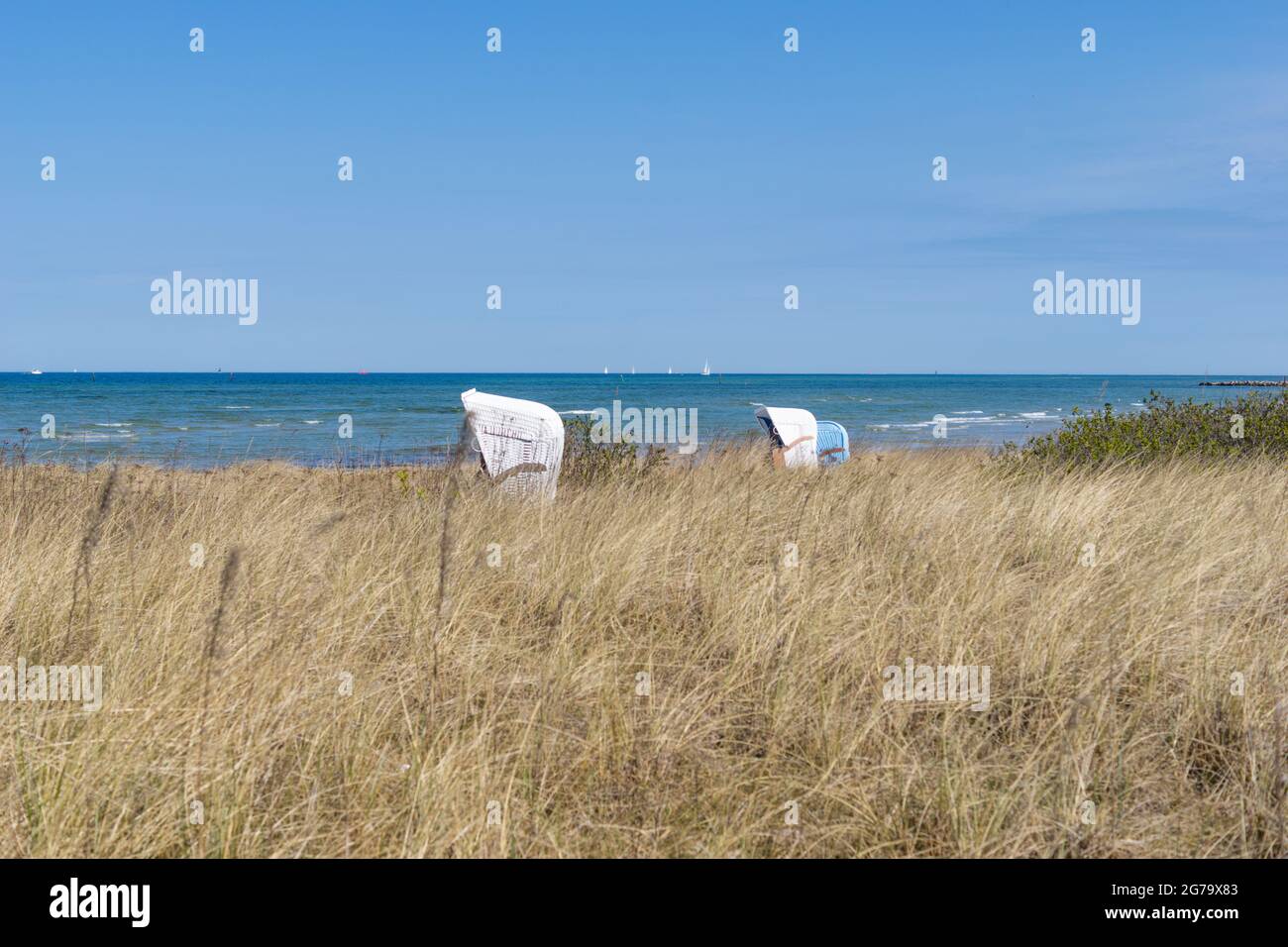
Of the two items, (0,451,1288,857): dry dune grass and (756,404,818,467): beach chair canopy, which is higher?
(756,404,818,467): beach chair canopy

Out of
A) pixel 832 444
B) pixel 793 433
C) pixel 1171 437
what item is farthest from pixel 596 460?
pixel 1171 437

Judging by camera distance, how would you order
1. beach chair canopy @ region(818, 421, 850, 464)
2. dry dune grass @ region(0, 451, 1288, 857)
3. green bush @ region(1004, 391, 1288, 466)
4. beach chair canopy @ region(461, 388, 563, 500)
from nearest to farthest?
1. dry dune grass @ region(0, 451, 1288, 857)
2. beach chair canopy @ region(461, 388, 563, 500)
3. green bush @ region(1004, 391, 1288, 466)
4. beach chair canopy @ region(818, 421, 850, 464)

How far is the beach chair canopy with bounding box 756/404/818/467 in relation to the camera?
411 inches

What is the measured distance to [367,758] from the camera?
2.72 metres

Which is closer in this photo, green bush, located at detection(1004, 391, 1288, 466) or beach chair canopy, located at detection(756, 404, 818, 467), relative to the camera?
green bush, located at detection(1004, 391, 1288, 466)

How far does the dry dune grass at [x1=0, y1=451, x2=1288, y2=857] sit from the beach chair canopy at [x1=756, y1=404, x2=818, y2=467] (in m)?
4.70

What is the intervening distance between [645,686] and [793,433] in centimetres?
777

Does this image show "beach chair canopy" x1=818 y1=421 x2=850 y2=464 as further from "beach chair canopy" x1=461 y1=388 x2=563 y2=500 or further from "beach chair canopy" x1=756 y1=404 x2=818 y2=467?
"beach chair canopy" x1=461 y1=388 x2=563 y2=500

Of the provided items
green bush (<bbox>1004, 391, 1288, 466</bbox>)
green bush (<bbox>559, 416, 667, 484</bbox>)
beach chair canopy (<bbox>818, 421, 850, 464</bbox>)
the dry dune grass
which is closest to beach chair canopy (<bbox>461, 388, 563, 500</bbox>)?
green bush (<bbox>559, 416, 667, 484</bbox>)

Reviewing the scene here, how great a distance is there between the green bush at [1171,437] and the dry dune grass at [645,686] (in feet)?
11.0

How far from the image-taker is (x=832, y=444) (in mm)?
11570

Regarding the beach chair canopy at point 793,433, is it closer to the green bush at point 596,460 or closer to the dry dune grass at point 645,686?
the green bush at point 596,460
